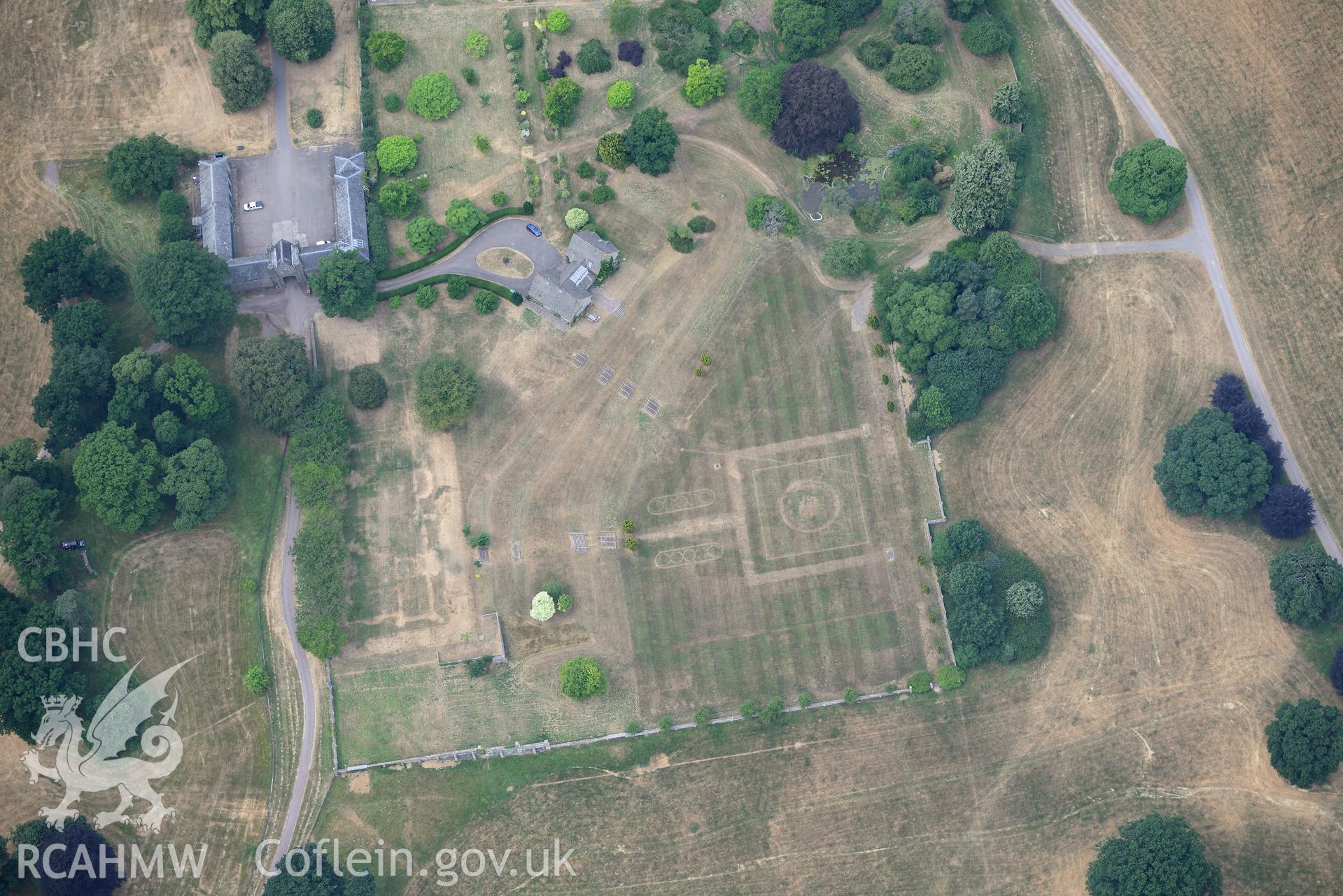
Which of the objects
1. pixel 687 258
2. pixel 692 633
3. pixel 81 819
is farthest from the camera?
pixel 687 258

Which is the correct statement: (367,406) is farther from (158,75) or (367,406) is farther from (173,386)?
(158,75)

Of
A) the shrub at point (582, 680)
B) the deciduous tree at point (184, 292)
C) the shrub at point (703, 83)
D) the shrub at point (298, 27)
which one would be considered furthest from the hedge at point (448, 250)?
the shrub at point (582, 680)

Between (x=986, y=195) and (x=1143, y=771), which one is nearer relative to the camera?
(x=1143, y=771)

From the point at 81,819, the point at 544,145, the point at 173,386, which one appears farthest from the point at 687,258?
the point at 81,819

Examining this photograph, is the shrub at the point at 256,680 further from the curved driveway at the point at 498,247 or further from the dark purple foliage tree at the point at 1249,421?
the dark purple foliage tree at the point at 1249,421

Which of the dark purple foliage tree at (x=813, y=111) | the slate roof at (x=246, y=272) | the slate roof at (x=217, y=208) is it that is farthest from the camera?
the dark purple foliage tree at (x=813, y=111)

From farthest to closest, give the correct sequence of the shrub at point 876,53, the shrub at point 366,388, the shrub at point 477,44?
the shrub at point 477,44
the shrub at point 876,53
the shrub at point 366,388
